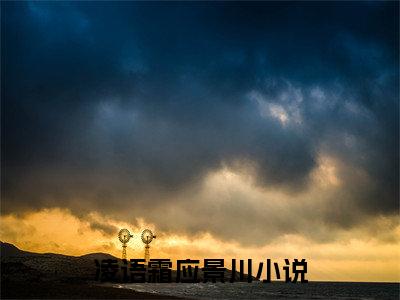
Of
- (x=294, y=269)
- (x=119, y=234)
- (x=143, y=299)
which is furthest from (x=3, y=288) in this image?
(x=119, y=234)

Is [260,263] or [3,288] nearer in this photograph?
[3,288]

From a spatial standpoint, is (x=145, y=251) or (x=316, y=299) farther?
(x=145, y=251)

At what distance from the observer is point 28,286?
62969 mm

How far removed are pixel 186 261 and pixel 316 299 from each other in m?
35.1

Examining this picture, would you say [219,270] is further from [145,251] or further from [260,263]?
[145,251]

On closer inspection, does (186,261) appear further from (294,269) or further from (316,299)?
(316,299)

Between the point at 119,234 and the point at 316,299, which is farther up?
the point at 119,234

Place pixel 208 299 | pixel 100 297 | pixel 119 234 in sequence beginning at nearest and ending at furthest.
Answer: pixel 100 297 < pixel 208 299 < pixel 119 234

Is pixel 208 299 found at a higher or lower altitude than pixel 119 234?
lower

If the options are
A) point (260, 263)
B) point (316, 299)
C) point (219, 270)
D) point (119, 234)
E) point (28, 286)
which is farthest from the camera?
point (119, 234)

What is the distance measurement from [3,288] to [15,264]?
1508 inches

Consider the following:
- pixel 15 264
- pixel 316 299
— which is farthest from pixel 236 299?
pixel 15 264

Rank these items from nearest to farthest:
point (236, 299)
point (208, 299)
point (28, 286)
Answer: point (28, 286) < point (208, 299) < point (236, 299)

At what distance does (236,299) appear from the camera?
79312 millimetres
